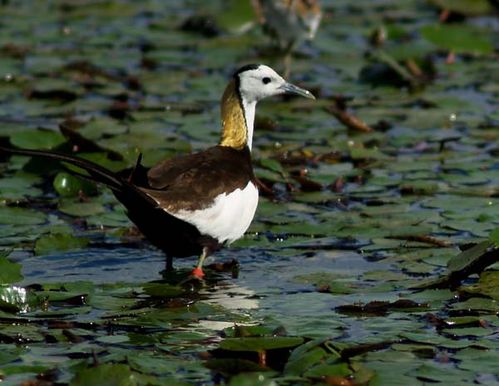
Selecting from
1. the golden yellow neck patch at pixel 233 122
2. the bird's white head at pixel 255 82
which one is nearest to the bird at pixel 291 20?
the bird's white head at pixel 255 82

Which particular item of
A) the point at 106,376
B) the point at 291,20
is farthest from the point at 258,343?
the point at 291,20

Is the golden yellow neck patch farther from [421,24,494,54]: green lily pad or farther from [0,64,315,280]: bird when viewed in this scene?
[421,24,494,54]: green lily pad

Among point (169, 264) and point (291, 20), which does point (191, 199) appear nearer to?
point (169, 264)

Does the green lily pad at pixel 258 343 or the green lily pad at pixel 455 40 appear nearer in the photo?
the green lily pad at pixel 258 343

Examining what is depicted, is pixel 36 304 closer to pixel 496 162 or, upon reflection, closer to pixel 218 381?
pixel 218 381

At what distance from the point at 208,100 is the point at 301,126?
3.55 ft

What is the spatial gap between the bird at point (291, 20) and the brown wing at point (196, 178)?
508 cm

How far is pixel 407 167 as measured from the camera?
939 cm

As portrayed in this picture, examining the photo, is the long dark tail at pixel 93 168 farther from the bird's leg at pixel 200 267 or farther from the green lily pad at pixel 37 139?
the green lily pad at pixel 37 139

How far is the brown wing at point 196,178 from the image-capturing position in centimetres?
687

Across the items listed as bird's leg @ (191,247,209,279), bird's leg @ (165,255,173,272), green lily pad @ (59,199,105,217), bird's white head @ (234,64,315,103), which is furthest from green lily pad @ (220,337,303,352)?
green lily pad @ (59,199,105,217)

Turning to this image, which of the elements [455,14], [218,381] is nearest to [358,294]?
[218,381]

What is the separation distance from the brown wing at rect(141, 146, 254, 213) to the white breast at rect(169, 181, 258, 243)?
0.03 metres

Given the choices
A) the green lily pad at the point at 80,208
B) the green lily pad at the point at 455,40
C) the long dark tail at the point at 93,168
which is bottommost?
the green lily pad at the point at 80,208
